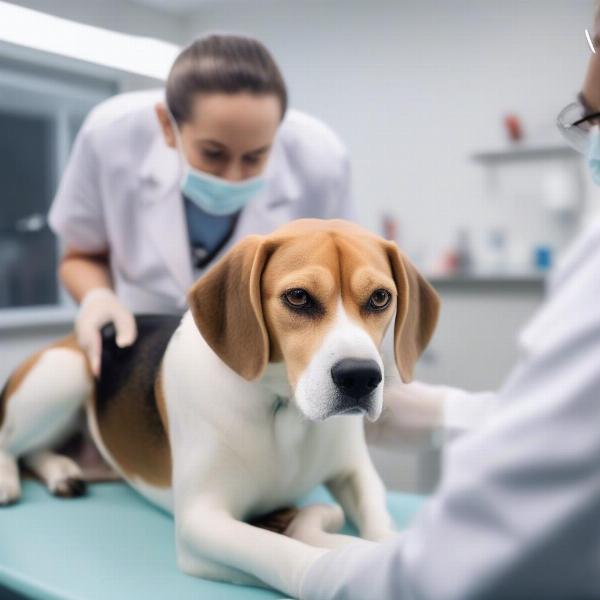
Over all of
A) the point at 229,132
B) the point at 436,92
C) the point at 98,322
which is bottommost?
the point at 98,322

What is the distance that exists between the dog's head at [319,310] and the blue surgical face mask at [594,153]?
0.16 meters

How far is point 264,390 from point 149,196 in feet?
1.15

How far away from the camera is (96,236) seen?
0.95 meters

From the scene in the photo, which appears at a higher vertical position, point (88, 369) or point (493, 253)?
point (88, 369)

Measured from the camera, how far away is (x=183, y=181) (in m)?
0.81

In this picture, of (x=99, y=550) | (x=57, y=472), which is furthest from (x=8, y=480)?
(x=99, y=550)

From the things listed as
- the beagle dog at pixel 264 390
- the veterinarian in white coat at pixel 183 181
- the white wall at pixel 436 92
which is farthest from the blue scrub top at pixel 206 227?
the white wall at pixel 436 92

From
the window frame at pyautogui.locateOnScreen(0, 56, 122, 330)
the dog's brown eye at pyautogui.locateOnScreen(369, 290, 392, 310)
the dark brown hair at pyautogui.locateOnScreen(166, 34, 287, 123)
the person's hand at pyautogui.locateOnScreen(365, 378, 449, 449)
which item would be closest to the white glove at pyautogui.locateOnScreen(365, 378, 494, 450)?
the person's hand at pyautogui.locateOnScreen(365, 378, 449, 449)

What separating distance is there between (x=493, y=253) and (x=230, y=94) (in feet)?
6.83

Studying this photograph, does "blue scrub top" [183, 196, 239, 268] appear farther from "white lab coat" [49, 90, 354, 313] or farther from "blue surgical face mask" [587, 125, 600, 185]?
"blue surgical face mask" [587, 125, 600, 185]

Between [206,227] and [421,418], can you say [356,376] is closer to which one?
[421,418]

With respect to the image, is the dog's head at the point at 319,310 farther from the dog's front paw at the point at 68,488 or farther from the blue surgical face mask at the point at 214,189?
the dog's front paw at the point at 68,488

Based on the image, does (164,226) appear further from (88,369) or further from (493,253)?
(493,253)

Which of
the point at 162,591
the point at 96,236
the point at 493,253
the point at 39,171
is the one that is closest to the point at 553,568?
the point at 162,591
